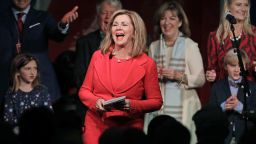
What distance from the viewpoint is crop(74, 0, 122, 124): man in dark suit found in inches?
365

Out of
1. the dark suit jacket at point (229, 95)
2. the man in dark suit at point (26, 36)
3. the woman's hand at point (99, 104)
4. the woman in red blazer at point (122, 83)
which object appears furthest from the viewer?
the man in dark suit at point (26, 36)

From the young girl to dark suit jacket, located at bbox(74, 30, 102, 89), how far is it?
403 millimetres

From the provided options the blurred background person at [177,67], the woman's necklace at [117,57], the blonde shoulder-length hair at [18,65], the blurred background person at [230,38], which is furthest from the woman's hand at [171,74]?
the blonde shoulder-length hair at [18,65]

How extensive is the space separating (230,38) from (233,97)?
753mm

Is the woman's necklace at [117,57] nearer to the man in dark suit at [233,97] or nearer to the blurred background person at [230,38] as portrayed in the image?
the man in dark suit at [233,97]

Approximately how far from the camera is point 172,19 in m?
9.31

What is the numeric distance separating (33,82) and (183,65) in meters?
1.51

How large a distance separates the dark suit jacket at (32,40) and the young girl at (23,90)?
0.20m

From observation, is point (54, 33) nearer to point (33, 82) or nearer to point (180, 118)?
point (33, 82)

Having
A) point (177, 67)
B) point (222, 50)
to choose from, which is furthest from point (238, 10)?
point (177, 67)

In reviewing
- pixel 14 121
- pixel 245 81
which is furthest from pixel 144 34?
pixel 14 121

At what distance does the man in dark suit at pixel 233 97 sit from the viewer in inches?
336

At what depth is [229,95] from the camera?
871cm

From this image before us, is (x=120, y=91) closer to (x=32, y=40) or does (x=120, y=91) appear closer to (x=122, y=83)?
(x=122, y=83)
